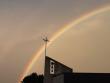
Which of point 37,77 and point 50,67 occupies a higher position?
point 37,77

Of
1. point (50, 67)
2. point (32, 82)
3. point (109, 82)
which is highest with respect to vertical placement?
point (32, 82)

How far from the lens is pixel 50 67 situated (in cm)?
7481

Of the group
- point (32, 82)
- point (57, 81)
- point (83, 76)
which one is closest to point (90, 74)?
point (83, 76)

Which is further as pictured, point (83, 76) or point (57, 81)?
point (57, 81)

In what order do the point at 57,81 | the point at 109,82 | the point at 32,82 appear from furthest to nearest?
the point at 32,82
the point at 57,81
the point at 109,82

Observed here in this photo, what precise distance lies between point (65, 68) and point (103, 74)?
13321 millimetres

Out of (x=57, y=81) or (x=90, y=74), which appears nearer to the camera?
(x=90, y=74)

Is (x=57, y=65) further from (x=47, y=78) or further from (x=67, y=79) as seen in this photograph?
(x=67, y=79)

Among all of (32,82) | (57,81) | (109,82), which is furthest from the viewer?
(32,82)

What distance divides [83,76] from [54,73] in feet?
35.0

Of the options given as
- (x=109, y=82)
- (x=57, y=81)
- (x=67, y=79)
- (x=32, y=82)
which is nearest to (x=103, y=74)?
(x=109, y=82)

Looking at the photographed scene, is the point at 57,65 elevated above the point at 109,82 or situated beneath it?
elevated above

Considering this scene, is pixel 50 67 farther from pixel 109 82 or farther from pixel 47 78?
pixel 109 82

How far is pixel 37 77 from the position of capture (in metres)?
159
